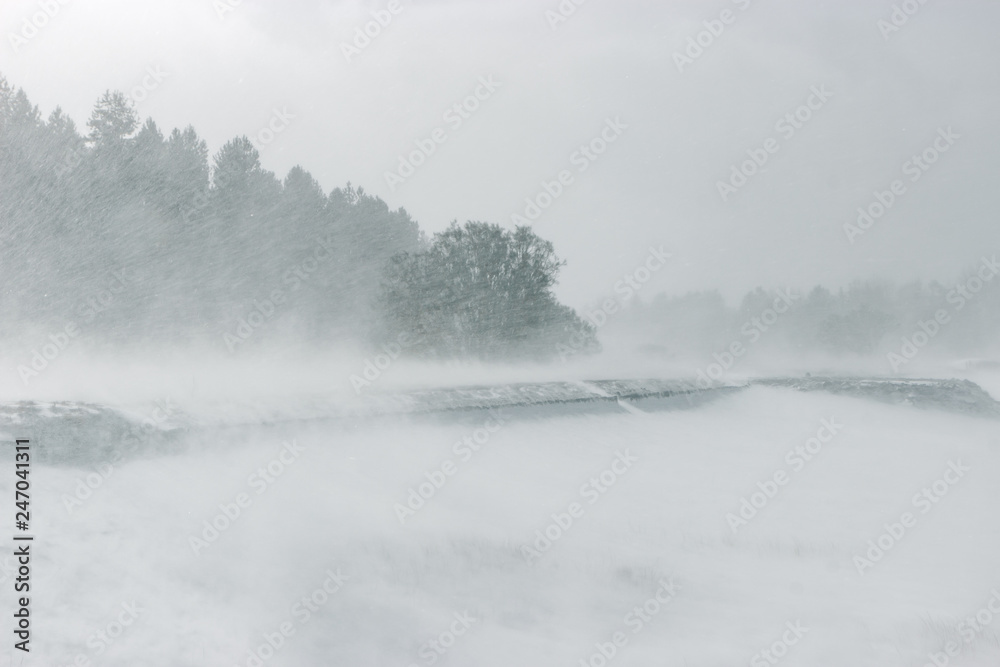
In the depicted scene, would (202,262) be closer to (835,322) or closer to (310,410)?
(310,410)

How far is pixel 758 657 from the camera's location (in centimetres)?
498

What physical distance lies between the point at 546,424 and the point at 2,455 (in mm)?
7625

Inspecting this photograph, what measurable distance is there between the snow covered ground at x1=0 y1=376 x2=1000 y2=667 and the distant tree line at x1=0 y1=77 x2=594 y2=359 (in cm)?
1998

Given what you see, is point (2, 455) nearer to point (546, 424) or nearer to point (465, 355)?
point (546, 424)

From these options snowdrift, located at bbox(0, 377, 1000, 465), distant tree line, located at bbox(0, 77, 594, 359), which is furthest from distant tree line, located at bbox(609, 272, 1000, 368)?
snowdrift, located at bbox(0, 377, 1000, 465)

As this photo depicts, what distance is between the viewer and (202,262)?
30.2 meters

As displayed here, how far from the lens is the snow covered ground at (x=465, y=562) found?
15.1ft

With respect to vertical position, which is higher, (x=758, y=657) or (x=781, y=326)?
(x=781, y=326)

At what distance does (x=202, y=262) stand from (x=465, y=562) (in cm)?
2723

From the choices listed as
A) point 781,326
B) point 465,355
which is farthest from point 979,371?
point 465,355

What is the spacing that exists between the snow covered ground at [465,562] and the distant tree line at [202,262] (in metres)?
20.0

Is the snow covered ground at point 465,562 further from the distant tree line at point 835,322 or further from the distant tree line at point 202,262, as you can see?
the distant tree line at point 835,322

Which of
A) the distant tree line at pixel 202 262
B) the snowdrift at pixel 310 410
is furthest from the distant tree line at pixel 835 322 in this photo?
the snowdrift at pixel 310 410

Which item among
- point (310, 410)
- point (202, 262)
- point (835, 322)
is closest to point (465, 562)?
point (310, 410)
